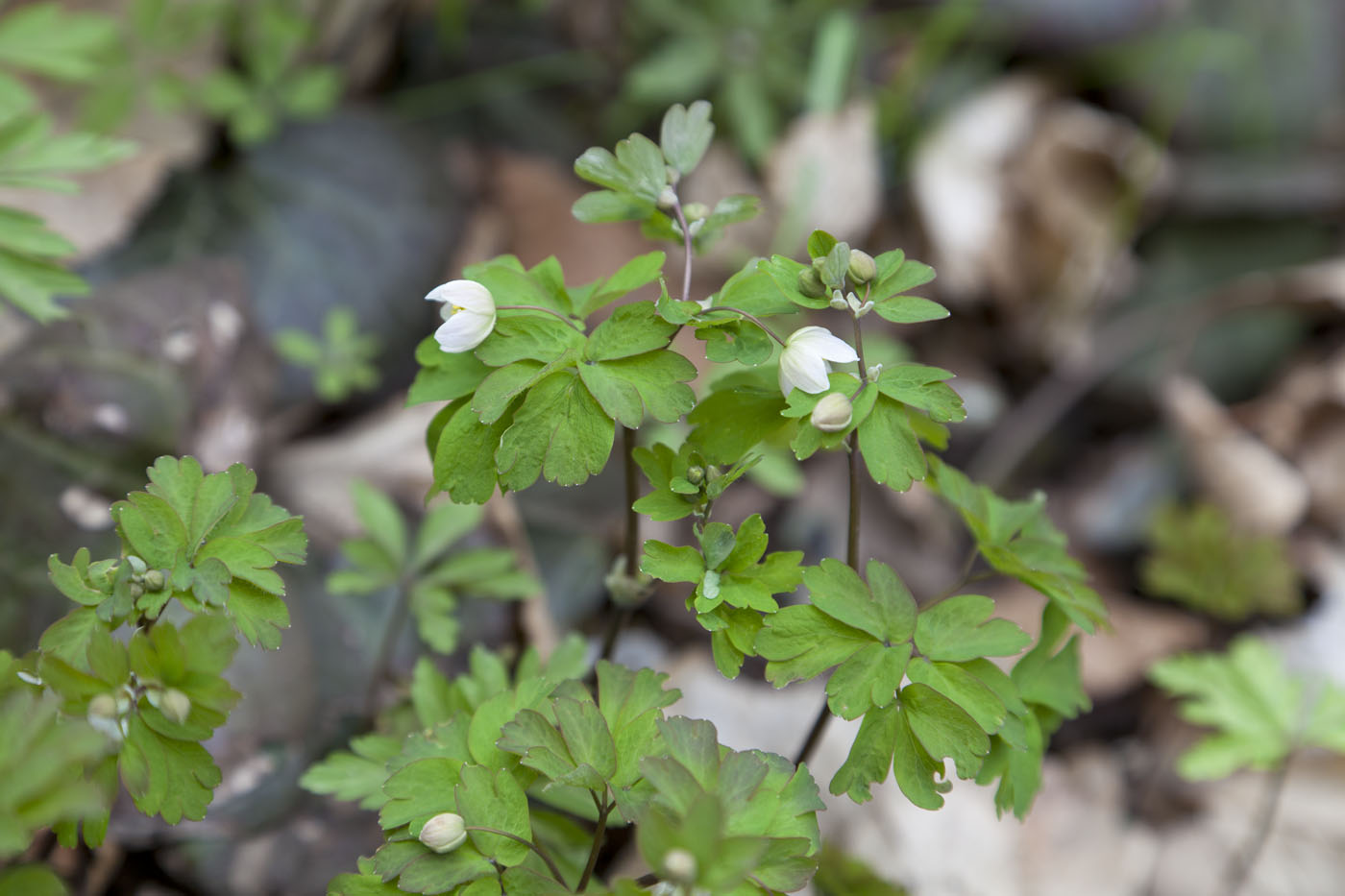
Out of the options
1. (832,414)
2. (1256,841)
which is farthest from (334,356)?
(1256,841)

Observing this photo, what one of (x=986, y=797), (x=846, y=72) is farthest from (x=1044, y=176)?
(x=986, y=797)

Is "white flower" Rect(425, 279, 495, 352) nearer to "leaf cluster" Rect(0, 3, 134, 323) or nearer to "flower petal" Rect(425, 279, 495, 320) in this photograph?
"flower petal" Rect(425, 279, 495, 320)

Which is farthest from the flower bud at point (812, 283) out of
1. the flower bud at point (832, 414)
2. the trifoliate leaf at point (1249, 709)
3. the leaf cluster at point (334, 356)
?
the leaf cluster at point (334, 356)

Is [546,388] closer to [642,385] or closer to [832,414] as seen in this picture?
[642,385]

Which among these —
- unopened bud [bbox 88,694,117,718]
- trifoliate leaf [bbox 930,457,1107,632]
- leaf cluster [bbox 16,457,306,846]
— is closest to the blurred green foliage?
trifoliate leaf [bbox 930,457,1107,632]

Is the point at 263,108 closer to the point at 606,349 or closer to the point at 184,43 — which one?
the point at 184,43

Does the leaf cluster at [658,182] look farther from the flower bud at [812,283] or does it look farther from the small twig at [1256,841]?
the small twig at [1256,841]
